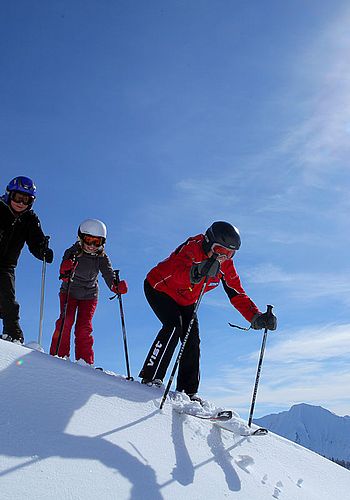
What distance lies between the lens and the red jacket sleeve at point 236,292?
6715mm

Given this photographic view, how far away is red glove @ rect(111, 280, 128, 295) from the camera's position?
7.80 meters

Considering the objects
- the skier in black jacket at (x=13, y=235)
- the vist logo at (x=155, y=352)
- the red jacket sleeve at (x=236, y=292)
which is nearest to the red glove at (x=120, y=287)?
the skier in black jacket at (x=13, y=235)

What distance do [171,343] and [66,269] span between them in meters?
2.33

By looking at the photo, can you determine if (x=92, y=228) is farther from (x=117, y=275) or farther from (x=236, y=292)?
(x=236, y=292)

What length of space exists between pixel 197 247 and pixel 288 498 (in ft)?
9.95

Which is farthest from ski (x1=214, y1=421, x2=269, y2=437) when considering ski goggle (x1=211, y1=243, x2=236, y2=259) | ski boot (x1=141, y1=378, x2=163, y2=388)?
ski goggle (x1=211, y1=243, x2=236, y2=259)

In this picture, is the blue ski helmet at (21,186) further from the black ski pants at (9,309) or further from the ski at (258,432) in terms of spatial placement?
the ski at (258,432)

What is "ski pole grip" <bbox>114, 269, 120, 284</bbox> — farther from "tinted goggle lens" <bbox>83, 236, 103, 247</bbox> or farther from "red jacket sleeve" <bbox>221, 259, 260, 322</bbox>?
"red jacket sleeve" <bbox>221, 259, 260, 322</bbox>

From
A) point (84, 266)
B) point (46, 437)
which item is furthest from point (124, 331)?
point (46, 437)

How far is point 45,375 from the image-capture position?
418 centimetres

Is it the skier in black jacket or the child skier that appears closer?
the skier in black jacket

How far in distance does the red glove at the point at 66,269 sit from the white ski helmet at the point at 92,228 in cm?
47

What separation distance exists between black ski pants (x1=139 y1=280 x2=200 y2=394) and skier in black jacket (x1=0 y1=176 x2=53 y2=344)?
1.76m

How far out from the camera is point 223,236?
599 centimetres
